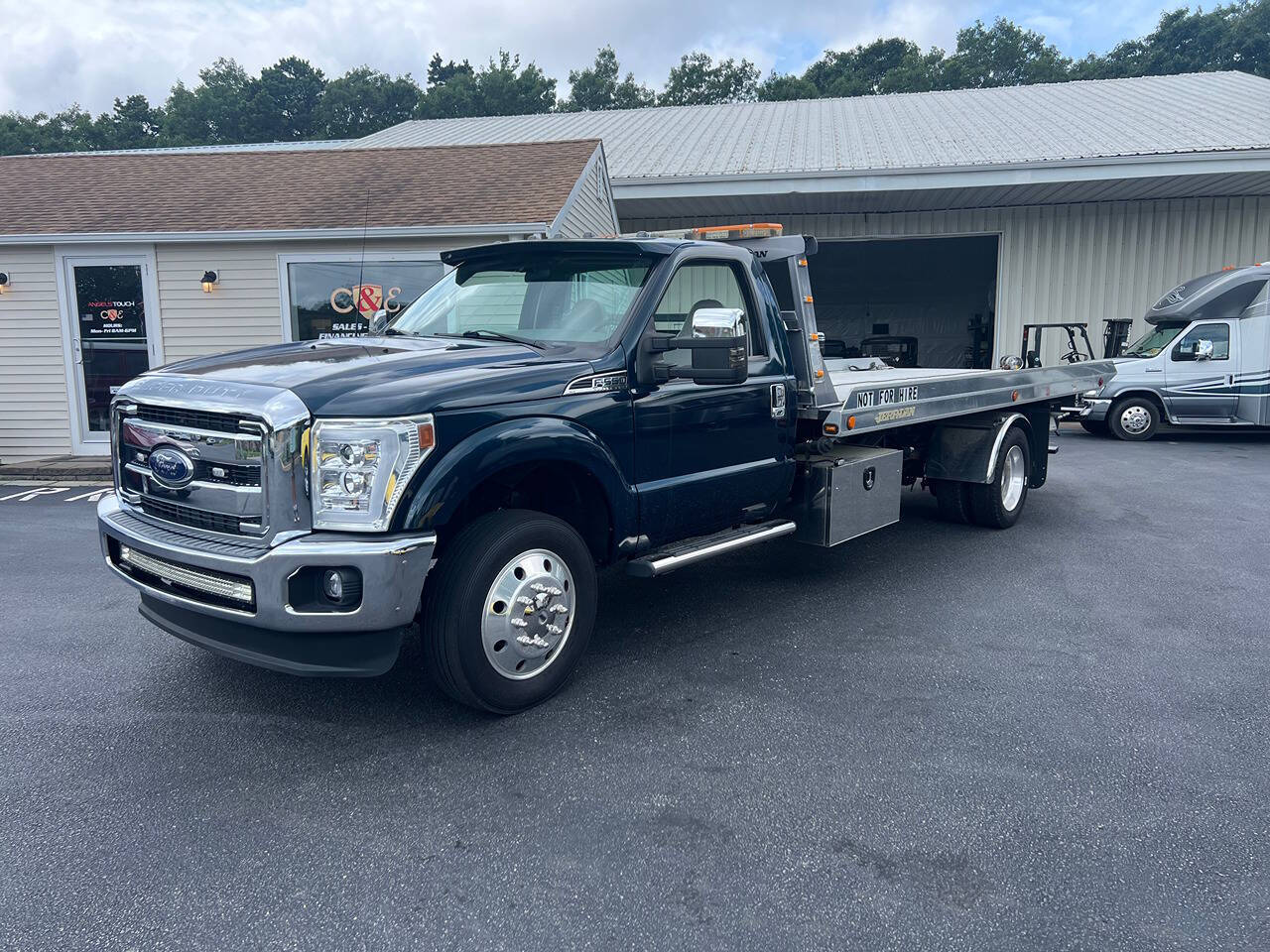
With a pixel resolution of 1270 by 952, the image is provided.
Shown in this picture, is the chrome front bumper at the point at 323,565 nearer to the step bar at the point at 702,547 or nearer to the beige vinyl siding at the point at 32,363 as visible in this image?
the step bar at the point at 702,547

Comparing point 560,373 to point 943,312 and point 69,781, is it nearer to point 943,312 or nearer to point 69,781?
point 69,781

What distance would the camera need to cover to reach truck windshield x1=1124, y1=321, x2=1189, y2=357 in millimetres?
14281

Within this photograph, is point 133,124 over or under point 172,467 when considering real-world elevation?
over

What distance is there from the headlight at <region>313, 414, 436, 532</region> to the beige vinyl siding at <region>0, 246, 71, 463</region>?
11.0 m

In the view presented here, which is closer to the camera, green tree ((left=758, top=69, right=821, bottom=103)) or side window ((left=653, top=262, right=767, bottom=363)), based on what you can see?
side window ((left=653, top=262, right=767, bottom=363))

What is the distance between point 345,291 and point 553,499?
893 centimetres

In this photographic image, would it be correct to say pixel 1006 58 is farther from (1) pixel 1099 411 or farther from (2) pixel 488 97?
(1) pixel 1099 411

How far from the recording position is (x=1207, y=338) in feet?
46.0

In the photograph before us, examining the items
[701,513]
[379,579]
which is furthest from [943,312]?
[379,579]

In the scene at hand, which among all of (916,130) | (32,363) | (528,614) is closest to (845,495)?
(528,614)

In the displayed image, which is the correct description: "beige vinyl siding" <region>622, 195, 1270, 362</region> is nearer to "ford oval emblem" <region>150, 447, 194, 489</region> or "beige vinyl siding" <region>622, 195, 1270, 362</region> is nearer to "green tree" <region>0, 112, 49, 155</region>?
"ford oval emblem" <region>150, 447, 194, 489</region>

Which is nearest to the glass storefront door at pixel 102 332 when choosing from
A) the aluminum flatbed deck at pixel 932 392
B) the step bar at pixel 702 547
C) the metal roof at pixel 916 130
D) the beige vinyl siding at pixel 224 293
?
the beige vinyl siding at pixel 224 293

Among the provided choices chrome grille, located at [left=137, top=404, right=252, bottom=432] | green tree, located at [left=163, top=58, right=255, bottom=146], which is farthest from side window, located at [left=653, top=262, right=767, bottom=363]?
green tree, located at [left=163, top=58, right=255, bottom=146]

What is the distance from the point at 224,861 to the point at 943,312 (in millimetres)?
28282
